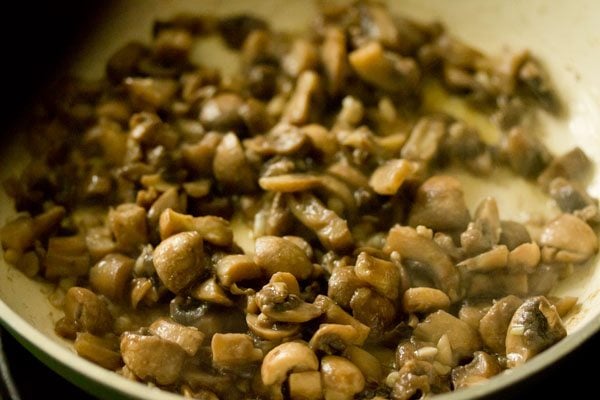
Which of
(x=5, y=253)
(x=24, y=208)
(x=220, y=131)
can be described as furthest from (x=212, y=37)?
(x=5, y=253)

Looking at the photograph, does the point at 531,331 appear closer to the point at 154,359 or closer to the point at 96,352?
the point at 154,359

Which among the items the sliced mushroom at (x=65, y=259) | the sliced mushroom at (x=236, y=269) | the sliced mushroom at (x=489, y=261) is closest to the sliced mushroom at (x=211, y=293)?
the sliced mushroom at (x=236, y=269)

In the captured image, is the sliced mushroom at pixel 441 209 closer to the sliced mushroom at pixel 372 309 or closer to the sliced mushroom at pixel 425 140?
the sliced mushroom at pixel 425 140

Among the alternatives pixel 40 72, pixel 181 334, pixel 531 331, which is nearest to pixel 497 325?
pixel 531 331

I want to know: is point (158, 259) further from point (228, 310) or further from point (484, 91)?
point (484, 91)

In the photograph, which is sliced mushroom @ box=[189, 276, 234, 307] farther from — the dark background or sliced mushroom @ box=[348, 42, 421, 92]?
sliced mushroom @ box=[348, 42, 421, 92]

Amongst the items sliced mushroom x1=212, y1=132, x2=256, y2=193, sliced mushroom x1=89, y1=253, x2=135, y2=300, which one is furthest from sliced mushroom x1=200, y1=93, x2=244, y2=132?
sliced mushroom x1=89, y1=253, x2=135, y2=300
